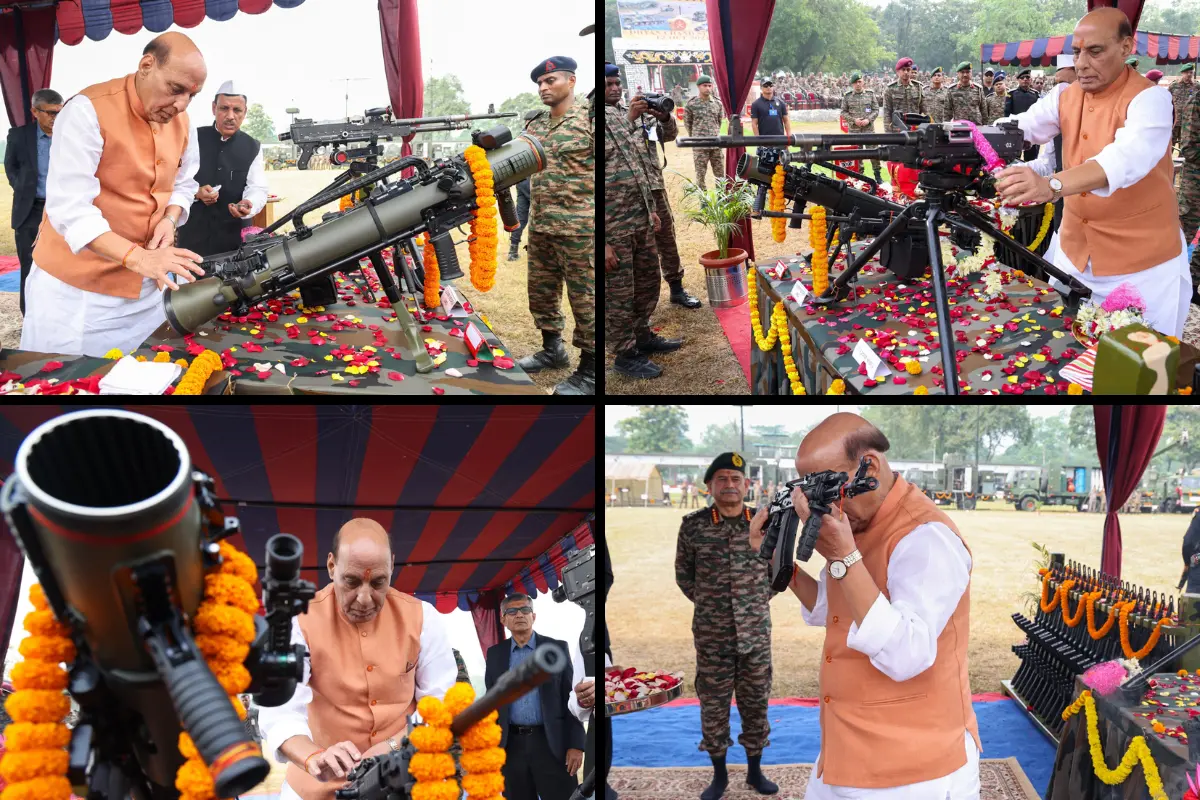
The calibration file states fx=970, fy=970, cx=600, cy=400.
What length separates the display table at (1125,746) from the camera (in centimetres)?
310

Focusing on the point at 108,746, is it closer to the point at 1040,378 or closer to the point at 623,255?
the point at 623,255

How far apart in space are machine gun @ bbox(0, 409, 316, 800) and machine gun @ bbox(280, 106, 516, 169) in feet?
4.83

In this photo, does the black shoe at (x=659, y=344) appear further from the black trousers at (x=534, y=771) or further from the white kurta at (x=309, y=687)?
the black trousers at (x=534, y=771)

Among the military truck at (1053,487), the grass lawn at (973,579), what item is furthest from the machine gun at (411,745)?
the military truck at (1053,487)

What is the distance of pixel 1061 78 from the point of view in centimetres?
299

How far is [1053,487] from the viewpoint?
3.91 meters

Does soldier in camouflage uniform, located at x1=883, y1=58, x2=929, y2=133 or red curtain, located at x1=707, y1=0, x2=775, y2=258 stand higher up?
red curtain, located at x1=707, y1=0, x2=775, y2=258

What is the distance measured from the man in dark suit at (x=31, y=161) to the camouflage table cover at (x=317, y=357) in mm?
446

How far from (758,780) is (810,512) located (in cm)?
176

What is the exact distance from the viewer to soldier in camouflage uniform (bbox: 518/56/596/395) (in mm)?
3199

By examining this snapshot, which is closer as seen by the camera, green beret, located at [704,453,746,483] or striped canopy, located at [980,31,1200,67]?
striped canopy, located at [980,31,1200,67]

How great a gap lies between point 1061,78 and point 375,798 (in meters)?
2.91

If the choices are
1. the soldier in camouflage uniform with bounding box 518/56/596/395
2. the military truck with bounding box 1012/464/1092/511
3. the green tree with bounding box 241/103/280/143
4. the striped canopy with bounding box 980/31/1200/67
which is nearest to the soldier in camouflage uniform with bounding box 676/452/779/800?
the soldier in camouflage uniform with bounding box 518/56/596/395

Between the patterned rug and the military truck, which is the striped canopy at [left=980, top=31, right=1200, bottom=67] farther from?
the patterned rug
